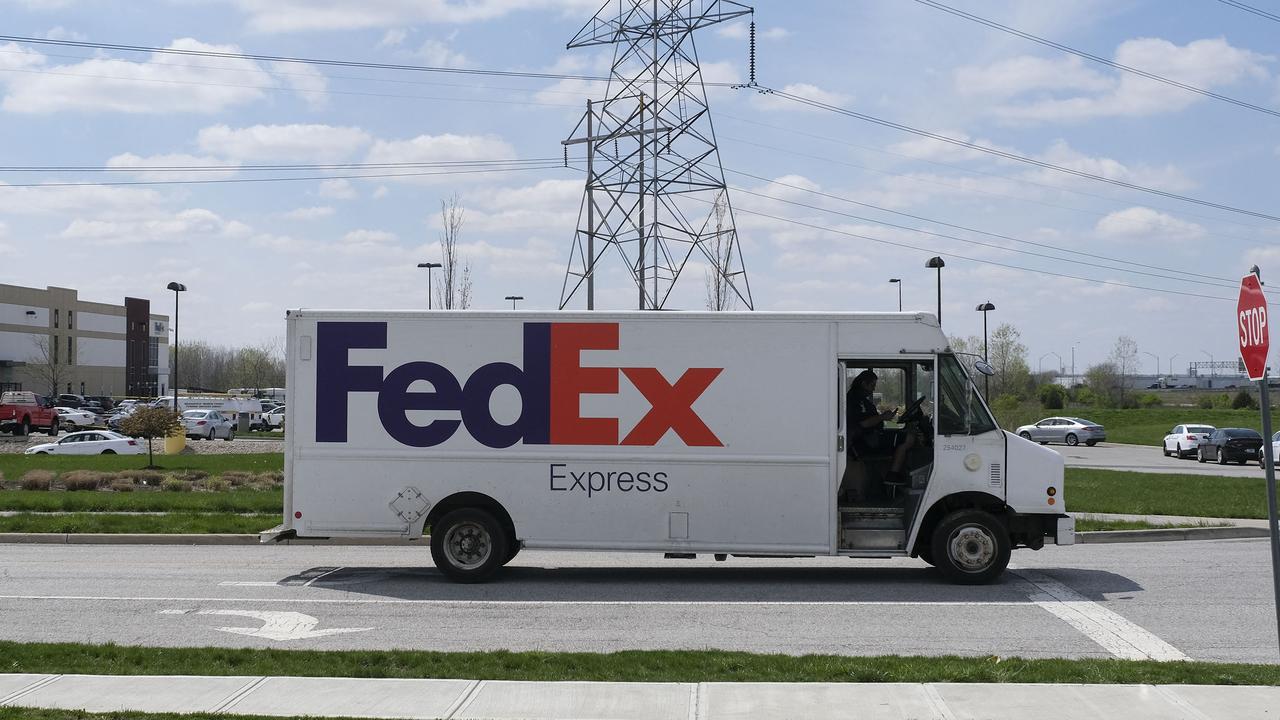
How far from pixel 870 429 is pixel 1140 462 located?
31.5 meters

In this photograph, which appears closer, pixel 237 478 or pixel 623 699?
pixel 623 699

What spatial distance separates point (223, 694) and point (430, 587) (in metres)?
5.24

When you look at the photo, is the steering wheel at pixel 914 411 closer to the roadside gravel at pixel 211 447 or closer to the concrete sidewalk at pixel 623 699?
the concrete sidewalk at pixel 623 699

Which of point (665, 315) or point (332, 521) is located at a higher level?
point (665, 315)

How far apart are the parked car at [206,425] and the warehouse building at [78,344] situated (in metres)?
42.3

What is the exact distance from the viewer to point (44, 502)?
19656 millimetres

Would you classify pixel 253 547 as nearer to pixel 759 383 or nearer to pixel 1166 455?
pixel 759 383

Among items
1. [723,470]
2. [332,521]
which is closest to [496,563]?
[332,521]

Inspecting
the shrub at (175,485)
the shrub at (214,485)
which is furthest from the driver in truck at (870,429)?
the shrub at (175,485)

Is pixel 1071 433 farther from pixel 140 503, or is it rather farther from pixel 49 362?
pixel 49 362

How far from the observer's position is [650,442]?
1244 cm

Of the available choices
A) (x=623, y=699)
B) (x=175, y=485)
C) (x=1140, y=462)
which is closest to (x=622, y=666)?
(x=623, y=699)

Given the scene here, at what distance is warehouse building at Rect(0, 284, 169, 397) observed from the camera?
322ft

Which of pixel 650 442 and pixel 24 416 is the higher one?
pixel 650 442
